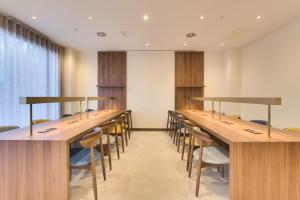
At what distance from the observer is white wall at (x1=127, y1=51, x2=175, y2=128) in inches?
264

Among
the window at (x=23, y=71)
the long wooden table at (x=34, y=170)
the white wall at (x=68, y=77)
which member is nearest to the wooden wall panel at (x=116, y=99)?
the white wall at (x=68, y=77)

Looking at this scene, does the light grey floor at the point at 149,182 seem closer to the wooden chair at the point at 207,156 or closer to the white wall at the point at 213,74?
the wooden chair at the point at 207,156

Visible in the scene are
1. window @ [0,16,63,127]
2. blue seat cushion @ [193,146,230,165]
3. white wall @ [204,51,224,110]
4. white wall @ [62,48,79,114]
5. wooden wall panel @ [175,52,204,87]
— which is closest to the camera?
blue seat cushion @ [193,146,230,165]

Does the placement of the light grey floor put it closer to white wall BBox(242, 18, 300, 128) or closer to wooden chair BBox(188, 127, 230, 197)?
wooden chair BBox(188, 127, 230, 197)

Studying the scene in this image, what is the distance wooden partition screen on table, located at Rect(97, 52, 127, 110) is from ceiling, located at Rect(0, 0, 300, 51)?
1.08 m

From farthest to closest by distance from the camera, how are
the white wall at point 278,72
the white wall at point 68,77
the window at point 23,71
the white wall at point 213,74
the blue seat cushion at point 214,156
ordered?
the white wall at point 213,74
the white wall at point 68,77
the white wall at point 278,72
the window at point 23,71
the blue seat cushion at point 214,156

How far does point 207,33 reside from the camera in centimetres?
481

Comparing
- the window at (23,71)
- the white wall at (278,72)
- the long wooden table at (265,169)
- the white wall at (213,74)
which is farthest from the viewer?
the white wall at (213,74)

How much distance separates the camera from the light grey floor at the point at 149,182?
233 cm

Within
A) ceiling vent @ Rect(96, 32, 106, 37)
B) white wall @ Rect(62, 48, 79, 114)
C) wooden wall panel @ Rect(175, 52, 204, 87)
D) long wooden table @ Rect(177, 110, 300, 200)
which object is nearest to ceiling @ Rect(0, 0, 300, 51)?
ceiling vent @ Rect(96, 32, 106, 37)

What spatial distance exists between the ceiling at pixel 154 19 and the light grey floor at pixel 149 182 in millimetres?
2851

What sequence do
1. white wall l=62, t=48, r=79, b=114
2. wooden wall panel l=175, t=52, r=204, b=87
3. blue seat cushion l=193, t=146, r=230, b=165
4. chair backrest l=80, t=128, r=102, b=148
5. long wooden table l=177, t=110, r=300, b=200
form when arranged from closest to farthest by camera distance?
long wooden table l=177, t=110, r=300, b=200
chair backrest l=80, t=128, r=102, b=148
blue seat cushion l=193, t=146, r=230, b=165
white wall l=62, t=48, r=79, b=114
wooden wall panel l=175, t=52, r=204, b=87

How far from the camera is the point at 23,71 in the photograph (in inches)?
173

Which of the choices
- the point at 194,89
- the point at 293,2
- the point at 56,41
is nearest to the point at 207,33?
the point at 293,2
